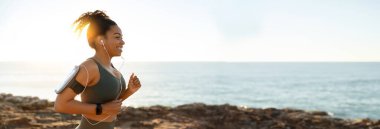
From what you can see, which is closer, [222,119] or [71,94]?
[71,94]

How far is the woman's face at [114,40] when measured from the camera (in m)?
3.96

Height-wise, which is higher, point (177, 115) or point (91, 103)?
point (91, 103)

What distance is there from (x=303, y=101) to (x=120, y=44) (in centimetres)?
8042

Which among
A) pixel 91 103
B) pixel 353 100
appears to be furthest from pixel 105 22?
pixel 353 100

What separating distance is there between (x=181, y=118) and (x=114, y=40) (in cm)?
954

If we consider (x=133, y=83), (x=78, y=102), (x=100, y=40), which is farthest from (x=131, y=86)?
(x=78, y=102)

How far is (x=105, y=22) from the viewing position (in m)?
3.99

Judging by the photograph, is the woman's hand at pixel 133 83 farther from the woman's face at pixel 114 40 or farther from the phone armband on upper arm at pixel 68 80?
the phone armband on upper arm at pixel 68 80

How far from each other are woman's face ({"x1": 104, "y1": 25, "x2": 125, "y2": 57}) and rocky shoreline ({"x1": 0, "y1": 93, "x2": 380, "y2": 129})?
784 cm

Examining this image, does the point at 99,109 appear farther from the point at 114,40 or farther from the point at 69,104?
the point at 114,40

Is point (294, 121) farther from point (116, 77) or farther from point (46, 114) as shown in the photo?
point (116, 77)

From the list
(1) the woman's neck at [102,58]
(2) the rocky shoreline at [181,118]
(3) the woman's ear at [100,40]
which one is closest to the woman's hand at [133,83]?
(1) the woman's neck at [102,58]

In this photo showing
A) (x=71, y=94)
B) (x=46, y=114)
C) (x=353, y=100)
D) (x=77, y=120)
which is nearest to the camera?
(x=71, y=94)

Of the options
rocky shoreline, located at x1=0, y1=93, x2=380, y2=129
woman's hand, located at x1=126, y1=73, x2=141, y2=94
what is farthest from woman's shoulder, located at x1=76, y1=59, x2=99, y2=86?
rocky shoreline, located at x1=0, y1=93, x2=380, y2=129
